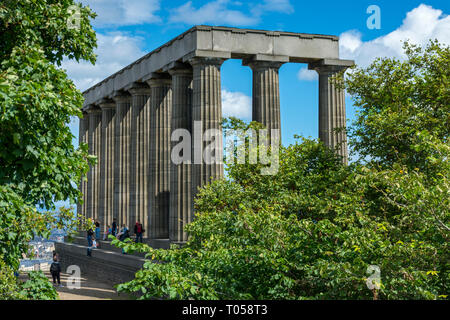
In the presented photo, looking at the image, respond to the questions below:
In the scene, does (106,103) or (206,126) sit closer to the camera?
(206,126)

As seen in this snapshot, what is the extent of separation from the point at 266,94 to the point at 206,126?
5.03 m

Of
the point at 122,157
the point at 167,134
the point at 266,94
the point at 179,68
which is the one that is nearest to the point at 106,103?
the point at 122,157

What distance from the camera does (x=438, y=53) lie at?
28.7m

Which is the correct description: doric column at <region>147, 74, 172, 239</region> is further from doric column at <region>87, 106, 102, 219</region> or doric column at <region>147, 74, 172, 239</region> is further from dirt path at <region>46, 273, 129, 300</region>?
doric column at <region>87, 106, 102, 219</region>

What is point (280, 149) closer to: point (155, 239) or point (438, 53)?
point (438, 53)

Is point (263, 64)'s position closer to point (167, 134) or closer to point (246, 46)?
point (246, 46)

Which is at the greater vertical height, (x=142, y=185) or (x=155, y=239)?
(x=142, y=185)

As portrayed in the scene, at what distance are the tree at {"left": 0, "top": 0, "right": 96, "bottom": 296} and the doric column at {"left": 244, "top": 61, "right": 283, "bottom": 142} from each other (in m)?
24.6

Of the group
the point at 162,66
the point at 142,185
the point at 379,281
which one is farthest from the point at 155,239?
the point at 379,281

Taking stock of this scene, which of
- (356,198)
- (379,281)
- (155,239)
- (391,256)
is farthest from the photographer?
(155,239)

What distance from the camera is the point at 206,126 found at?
3975cm

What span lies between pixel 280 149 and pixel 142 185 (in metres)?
25.5

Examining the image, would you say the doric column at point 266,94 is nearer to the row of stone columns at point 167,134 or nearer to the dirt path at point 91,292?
the row of stone columns at point 167,134

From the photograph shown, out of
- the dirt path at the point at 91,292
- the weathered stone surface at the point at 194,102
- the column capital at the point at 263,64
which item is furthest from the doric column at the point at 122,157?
the column capital at the point at 263,64
